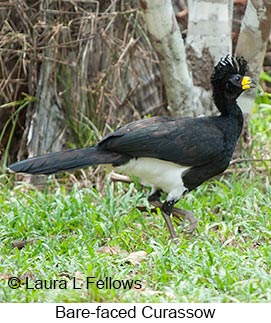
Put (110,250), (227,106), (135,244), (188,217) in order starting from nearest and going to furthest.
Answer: (110,250) < (135,244) < (188,217) < (227,106)

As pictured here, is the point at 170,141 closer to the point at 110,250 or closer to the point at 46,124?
the point at 110,250

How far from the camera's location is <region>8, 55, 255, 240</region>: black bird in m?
6.77

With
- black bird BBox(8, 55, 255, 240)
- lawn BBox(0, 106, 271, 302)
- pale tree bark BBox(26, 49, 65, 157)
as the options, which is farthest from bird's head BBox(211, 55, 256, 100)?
pale tree bark BBox(26, 49, 65, 157)

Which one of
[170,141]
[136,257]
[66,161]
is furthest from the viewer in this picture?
[170,141]

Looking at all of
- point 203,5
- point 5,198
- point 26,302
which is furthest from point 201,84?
point 26,302

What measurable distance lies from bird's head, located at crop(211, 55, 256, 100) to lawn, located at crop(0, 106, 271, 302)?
994 mm

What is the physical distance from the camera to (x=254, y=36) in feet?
26.2

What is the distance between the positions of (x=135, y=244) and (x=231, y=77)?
5.33ft

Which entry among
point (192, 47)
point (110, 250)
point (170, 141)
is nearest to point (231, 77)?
point (170, 141)

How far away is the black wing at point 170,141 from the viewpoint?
6789 millimetres

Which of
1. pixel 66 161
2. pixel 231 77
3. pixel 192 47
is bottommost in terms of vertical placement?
pixel 66 161

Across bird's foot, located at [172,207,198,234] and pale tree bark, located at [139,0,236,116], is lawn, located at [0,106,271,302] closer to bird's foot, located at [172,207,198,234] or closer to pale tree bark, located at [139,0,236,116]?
bird's foot, located at [172,207,198,234]

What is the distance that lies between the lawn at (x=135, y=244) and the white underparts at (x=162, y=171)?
0.34 m

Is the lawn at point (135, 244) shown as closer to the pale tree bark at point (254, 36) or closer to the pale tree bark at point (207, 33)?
the pale tree bark at point (254, 36)
